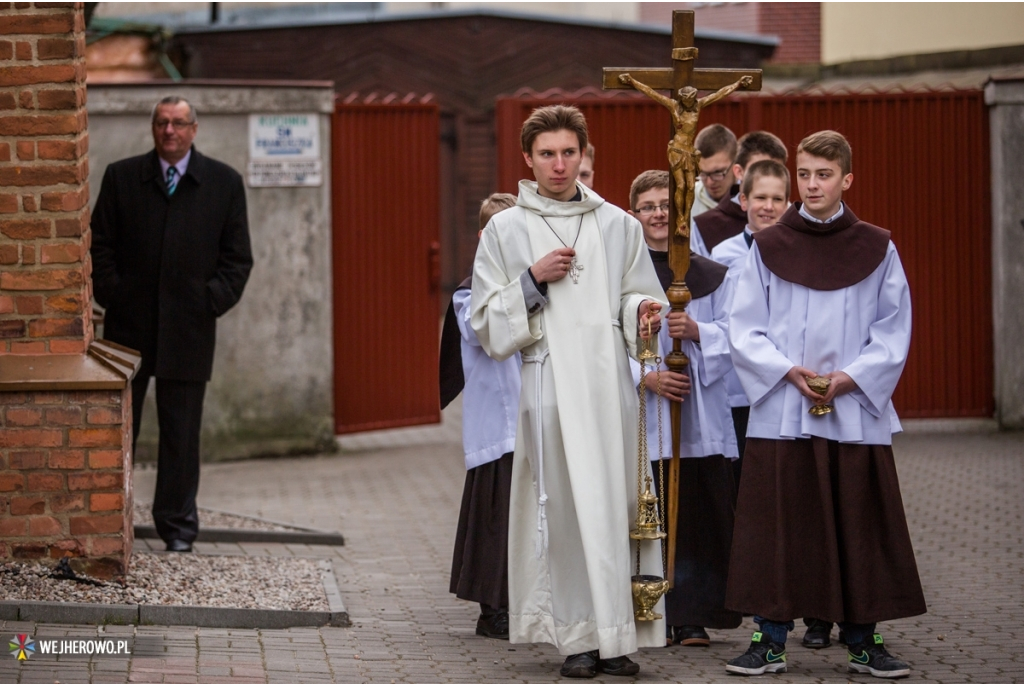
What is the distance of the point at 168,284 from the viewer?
7621 millimetres

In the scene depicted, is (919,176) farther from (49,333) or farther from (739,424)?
(49,333)

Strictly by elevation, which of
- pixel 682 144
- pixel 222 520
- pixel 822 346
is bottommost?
pixel 222 520

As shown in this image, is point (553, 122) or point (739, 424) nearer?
point (553, 122)

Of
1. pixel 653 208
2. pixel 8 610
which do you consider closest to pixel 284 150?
pixel 653 208

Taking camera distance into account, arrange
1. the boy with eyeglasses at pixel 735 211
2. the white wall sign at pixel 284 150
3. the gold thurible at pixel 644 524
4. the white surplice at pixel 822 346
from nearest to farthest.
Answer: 1. the gold thurible at pixel 644 524
2. the white surplice at pixel 822 346
3. the boy with eyeglasses at pixel 735 211
4. the white wall sign at pixel 284 150

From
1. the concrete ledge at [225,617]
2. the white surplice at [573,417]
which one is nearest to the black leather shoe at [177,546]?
the concrete ledge at [225,617]

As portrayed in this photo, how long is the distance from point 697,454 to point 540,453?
3.17 feet

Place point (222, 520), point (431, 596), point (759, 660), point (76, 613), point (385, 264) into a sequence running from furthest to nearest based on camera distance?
point (385, 264) < point (222, 520) < point (431, 596) < point (76, 613) < point (759, 660)

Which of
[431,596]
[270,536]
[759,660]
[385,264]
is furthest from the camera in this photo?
[385,264]

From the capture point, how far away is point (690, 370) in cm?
626

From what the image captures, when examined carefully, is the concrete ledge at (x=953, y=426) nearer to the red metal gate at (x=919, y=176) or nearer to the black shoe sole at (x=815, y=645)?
the red metal gate at (x=919, y=176)

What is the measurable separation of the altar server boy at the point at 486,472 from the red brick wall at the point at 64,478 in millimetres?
1449

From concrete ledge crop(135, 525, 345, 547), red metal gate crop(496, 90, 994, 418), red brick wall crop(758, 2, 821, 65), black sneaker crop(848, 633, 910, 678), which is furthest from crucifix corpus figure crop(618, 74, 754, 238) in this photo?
red brick wall crop(758, 2, 821, 65)

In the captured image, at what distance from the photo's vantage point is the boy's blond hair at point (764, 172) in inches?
271
